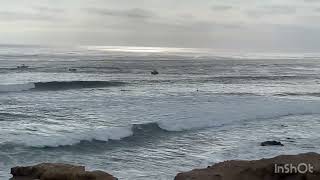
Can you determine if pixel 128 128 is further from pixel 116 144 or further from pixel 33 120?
pixel 33 120

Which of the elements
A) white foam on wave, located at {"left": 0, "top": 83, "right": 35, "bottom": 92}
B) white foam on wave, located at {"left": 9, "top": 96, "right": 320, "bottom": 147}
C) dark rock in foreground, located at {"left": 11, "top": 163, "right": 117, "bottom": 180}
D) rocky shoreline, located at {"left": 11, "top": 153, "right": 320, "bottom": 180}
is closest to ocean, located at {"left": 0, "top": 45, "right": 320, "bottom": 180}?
white foam on wave, located at {"left": 9, "top": 96, "right": 320, "bottom": 147}

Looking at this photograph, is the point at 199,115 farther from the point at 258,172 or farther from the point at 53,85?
the point at 53,85

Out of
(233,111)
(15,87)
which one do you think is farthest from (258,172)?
(15,87)

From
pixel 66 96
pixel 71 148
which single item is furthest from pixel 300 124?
pixel 66 96

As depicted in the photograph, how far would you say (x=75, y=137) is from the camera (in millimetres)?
18594

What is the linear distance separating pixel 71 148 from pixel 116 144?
1.81m

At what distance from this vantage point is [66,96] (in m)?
35.8

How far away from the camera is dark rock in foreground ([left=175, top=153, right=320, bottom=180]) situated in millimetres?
8234

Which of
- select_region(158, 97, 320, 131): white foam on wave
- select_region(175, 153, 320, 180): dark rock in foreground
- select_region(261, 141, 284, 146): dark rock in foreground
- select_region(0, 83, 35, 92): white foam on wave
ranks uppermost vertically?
select_region(175, 153, 320, 180): dark rock in foreground

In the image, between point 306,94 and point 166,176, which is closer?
point 166,176

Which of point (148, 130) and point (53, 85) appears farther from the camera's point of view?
point (53, 85)

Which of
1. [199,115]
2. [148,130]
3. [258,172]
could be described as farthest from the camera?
[199,115]

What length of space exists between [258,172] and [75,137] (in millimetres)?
11274

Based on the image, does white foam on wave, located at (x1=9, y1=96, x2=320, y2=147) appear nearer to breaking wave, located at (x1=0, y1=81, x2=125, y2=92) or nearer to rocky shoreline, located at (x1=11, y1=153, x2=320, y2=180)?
rocky shoreline, located at (x1=11, y1=153, x2=320, y2=180)
